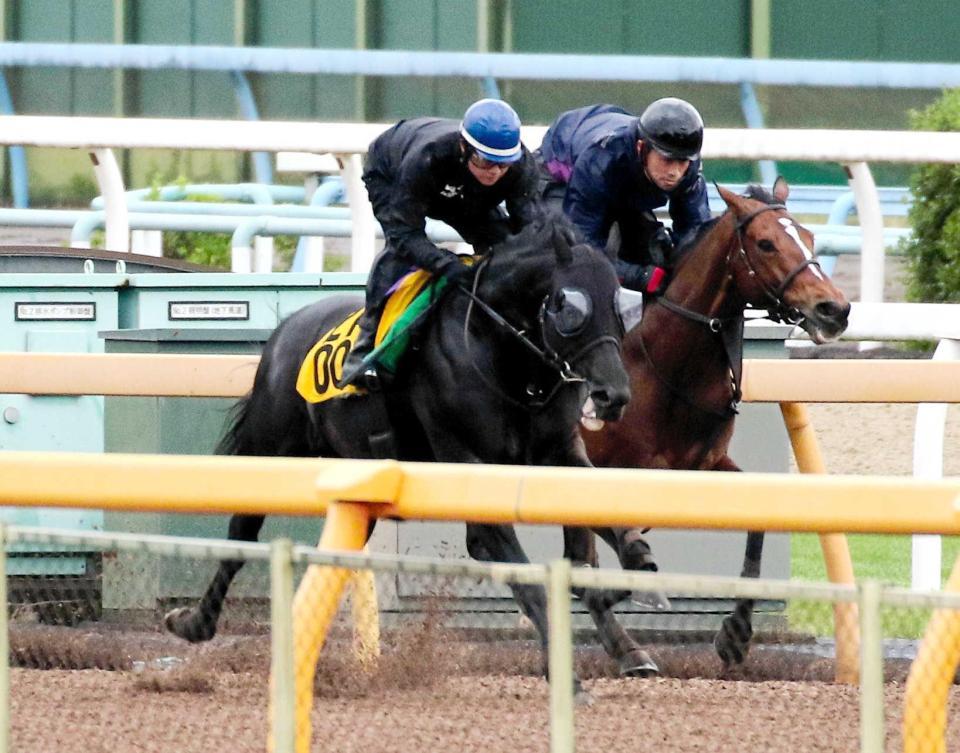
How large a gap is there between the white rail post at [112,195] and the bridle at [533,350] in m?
2.66

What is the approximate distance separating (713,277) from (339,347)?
116cm

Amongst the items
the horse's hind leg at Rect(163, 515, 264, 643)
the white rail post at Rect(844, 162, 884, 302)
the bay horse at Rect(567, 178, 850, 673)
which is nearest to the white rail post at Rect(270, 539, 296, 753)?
the horse's hind leg at Rect(163, 515, 264, 643)

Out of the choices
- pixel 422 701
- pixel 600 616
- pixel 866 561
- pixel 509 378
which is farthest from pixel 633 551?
pixel 866 561

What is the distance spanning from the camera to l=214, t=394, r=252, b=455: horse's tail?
675cm

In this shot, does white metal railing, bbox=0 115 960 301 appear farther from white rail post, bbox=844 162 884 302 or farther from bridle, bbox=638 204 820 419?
bridle, bbox=638 204 820 419

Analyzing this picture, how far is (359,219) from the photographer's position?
7.77 meters

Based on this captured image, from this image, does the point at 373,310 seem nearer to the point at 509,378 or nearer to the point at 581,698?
the point at 509,378

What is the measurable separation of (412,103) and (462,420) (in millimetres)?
11267

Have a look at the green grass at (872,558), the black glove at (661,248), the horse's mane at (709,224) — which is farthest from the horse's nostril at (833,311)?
the green grass at (872,558)

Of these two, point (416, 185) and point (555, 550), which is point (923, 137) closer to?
point (555, 550)

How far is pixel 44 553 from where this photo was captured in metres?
7.33

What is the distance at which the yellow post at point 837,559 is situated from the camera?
5.96 m

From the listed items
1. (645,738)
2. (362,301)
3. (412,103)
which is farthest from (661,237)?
(412,103)

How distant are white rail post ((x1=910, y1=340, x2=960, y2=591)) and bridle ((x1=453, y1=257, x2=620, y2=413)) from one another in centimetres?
164
